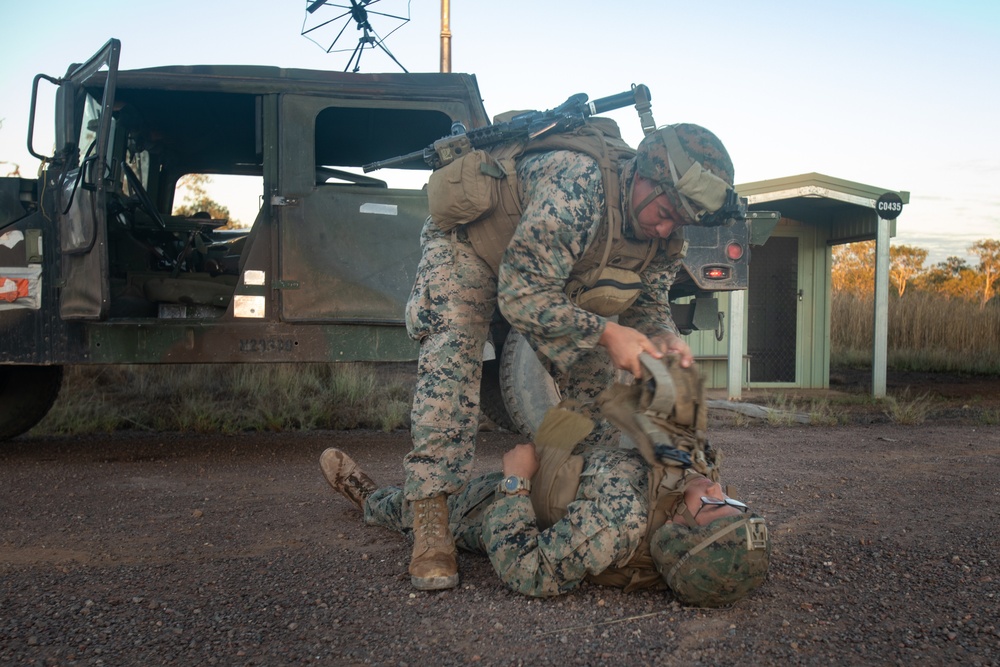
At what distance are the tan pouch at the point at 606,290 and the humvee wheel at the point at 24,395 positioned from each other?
3844 mm

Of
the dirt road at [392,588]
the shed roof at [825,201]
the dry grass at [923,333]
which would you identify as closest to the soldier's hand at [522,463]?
the dirt road at [392,588]

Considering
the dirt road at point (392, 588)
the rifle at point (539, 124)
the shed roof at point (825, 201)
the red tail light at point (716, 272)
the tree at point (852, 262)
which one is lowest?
the dirt road at point (392, 588)

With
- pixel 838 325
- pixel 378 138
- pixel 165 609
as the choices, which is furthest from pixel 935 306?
pixel 165 609

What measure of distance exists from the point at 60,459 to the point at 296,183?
6.56 ft

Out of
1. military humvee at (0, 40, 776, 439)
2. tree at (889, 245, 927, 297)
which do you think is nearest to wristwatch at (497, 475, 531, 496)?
military humvee at (0, 40, 776, 439)

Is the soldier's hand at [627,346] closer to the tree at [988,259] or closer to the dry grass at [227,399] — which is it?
the dry grass at [227,399]

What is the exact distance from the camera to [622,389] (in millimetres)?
2492

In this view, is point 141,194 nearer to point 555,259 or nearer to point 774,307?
point 555,259

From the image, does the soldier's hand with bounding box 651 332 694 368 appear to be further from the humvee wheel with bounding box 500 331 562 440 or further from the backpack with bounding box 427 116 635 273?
the humvee wheel with bounding box 500 331 562 440

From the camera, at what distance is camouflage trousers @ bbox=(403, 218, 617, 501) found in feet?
8.77

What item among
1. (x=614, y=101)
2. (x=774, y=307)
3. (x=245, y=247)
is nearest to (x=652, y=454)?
(x=614, y=101)

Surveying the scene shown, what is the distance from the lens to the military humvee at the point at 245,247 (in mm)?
4406

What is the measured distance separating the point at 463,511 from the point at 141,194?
3.56 metres

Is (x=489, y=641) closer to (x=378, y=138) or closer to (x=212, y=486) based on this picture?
(x=212, y=486)
